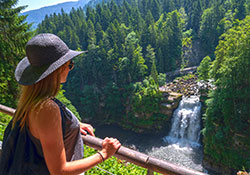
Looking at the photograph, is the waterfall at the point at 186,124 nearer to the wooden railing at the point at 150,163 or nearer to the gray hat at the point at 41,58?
the wooden railing at the point at 150,163

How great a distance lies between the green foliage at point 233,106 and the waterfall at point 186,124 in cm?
569

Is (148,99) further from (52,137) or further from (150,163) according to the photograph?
(52,137)

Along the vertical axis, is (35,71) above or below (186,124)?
above

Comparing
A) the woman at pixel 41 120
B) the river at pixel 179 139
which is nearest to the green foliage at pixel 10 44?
the woman at pixel 41 120

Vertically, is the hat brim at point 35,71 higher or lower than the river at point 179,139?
higher

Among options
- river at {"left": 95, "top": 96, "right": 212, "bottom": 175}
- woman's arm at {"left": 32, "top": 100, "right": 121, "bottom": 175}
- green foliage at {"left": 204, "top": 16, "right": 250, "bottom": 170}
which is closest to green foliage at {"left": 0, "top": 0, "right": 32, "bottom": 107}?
woman's arm at {"left": 32, "top": 100, "right": 121, "bottom": 175}

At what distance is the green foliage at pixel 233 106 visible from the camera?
18.3 m

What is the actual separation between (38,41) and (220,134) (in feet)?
72.1

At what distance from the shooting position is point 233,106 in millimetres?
19328

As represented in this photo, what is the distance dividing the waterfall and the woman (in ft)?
87.7

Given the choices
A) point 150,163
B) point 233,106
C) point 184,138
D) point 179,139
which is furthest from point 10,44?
point 184,138

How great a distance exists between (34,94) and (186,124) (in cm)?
2855

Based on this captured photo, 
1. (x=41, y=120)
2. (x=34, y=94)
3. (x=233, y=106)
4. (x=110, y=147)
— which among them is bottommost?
(x=233, y=106)

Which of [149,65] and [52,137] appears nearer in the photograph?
[52,137]
